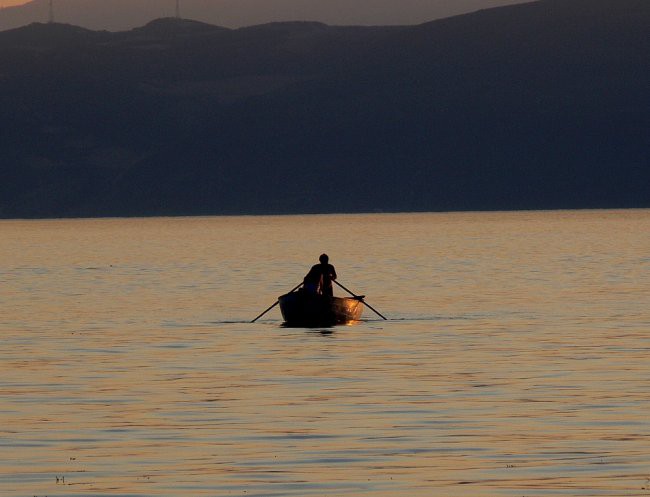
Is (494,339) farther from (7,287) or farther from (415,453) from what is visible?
(7,287)

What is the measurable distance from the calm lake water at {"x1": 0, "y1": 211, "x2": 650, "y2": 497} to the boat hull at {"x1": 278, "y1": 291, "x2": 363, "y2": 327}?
2.16 ft

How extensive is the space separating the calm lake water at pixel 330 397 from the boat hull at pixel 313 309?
0.66 m

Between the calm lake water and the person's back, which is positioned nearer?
the calm lake water

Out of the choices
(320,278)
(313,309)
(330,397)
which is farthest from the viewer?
(313,309)

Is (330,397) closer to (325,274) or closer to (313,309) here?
(325,274)

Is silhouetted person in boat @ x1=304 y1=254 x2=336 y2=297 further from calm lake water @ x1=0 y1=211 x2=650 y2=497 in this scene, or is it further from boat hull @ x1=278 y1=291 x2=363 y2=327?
calm lake water @ x1=0 y1=211 x2=650 y2=497

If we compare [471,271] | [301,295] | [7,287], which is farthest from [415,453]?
[471,271]

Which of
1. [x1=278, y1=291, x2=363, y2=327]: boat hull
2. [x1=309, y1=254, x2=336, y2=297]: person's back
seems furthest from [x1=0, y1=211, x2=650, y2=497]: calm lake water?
[x1=309, y1=254, x2=336, y2=297]: person's back

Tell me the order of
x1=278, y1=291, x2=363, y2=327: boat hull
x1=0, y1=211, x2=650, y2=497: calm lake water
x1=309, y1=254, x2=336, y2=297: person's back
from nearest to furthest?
x1=0, y1=211, x2=650, y2=497: calm lake water
x1=309, y1=254, x2=336, y2=297: person's back
x1=278, y1=291, x2=363, y2=327: boat hull

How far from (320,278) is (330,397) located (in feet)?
61.7

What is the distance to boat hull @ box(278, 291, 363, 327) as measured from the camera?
49281 mm

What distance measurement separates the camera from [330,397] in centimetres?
3050

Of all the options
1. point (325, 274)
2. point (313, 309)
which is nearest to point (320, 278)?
point (325, 274)

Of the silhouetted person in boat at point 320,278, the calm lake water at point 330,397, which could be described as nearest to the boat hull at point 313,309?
the silhouetted person in boat at point 320,278
